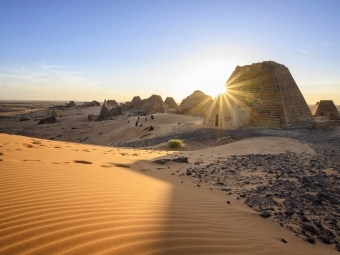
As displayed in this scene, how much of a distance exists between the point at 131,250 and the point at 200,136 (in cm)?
1543

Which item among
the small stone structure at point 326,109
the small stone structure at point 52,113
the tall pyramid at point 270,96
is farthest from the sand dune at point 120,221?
the small stone structure at point 52,113

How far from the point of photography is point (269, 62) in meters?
19.9

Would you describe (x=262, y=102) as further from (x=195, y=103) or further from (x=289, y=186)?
(x=195, y=103)

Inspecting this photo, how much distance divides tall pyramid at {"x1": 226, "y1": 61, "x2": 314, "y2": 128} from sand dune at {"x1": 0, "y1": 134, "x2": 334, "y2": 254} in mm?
16065

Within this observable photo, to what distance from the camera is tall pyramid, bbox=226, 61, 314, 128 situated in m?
18.5

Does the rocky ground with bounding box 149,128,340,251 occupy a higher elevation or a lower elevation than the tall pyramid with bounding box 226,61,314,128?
lower

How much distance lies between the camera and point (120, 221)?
2.59 metres

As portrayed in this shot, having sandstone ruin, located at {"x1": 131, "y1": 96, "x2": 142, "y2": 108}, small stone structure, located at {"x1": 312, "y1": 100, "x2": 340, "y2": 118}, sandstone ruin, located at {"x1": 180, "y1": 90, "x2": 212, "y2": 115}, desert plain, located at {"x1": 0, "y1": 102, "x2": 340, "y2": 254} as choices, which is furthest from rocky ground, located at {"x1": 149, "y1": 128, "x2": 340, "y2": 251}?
sandstone ruin, located at {"x1": 131, "y1": 96, "x2": 142, "y2": 108}

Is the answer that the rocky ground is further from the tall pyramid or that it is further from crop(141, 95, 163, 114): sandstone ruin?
crop(141, 95, 163, 114): sandstone ruin

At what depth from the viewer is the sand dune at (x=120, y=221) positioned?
209 centimetres

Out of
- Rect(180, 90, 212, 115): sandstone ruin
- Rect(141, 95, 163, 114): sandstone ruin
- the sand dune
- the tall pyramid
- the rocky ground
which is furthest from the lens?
Rect(141, 95, 163, 114): sandstone ruin

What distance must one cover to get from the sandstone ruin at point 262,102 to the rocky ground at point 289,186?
10.6 m

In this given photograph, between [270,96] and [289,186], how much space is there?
51.0 ft

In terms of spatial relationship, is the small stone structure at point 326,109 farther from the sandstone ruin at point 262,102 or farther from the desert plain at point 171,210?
the desert plain at point 171,210
